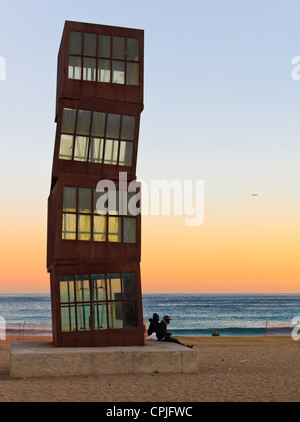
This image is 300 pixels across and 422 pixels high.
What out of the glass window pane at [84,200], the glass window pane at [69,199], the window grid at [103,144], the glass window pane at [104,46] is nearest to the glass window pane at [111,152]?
the window grid at [103,144]

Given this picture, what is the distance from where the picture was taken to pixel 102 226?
1936 cm

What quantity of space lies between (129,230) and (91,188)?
1.81 metres

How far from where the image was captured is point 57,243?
61.9 ft

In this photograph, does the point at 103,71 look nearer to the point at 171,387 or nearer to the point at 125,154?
the point at 125,154

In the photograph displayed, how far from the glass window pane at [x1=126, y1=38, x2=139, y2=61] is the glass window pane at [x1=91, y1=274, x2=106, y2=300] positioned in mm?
7226

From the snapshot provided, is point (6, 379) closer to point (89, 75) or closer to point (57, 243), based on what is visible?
point (57, 243)

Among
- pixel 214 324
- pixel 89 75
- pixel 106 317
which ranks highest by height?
pixel 89 75

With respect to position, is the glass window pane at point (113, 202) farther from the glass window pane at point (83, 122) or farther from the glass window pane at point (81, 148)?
the glass window pane at point (83, 122)

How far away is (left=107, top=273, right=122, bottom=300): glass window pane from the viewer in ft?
62.8

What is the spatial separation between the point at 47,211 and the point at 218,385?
30.8ft

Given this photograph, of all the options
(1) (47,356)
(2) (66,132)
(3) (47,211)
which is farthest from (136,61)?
(1) (47,356)

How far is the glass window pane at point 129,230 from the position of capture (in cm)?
1956

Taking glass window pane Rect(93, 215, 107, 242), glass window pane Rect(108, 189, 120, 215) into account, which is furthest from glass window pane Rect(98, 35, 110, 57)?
glass window pane Rect(93, 215, 107, 242)

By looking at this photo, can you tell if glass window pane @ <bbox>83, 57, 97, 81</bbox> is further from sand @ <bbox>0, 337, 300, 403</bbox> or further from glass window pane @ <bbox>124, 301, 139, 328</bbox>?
sand @ <bbox>0, 337, 300, 403</bbox>
